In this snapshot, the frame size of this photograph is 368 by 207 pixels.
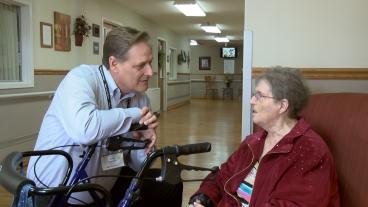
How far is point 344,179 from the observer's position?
1.52m

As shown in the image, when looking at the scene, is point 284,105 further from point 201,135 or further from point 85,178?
point 201,135

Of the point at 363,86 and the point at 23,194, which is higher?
the point at 363,86

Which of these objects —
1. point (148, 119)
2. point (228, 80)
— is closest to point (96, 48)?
point (148, 119)

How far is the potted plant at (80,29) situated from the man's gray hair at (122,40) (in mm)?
4120

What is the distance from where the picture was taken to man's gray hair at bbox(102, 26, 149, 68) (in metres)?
1.58

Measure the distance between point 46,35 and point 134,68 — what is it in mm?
3621

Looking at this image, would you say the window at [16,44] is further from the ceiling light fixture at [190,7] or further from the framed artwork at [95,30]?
the ceiling light fixture at [190,7]

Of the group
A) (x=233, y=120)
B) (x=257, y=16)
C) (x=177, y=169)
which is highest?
(x=257, y=16)

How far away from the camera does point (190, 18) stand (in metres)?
9.25

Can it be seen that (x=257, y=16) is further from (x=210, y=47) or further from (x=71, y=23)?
(x=210, y=47)

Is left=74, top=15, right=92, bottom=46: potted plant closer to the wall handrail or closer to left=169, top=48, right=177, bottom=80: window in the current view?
the wall handrail

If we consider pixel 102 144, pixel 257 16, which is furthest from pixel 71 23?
pixel 102 144

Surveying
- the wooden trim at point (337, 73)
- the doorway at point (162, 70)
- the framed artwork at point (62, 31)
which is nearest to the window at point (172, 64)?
the doorway at point (162, 70)

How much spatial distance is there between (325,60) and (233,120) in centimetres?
635
